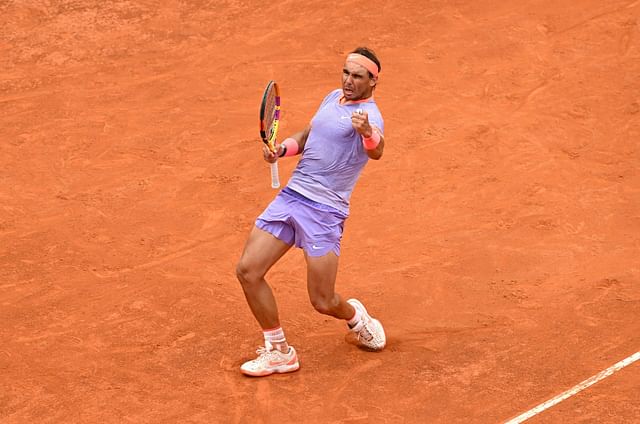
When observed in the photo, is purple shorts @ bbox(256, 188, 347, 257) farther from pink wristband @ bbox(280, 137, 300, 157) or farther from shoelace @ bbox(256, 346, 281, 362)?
shoelace @ bbox(256, 346, 281, 362)

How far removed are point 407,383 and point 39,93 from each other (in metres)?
6.98

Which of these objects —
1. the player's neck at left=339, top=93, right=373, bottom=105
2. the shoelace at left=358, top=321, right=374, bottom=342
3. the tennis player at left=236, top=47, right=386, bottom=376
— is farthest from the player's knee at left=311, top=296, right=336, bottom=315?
the player's neck at left=339, top=93, right=373, bottom=105

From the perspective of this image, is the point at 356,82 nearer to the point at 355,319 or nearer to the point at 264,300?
the point at 264,300

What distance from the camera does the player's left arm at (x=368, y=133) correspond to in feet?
24.6

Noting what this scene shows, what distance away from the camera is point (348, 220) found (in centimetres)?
1073

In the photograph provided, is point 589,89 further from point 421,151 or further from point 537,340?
point 537,340

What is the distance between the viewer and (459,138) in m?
12.1

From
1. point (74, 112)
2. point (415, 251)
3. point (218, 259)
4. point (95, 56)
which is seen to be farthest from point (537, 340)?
point (95, 56)

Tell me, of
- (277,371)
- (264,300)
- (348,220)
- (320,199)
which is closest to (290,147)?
(320,199)

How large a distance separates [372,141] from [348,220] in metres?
3.19

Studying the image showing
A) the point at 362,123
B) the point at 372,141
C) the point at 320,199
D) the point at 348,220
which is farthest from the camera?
the point at 348,220

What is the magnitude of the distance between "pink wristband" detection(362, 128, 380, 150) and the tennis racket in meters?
0.68

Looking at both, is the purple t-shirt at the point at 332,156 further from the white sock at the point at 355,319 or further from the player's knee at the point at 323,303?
the white sock at the point at 355,319

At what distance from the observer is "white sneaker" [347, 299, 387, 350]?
27.8ft
